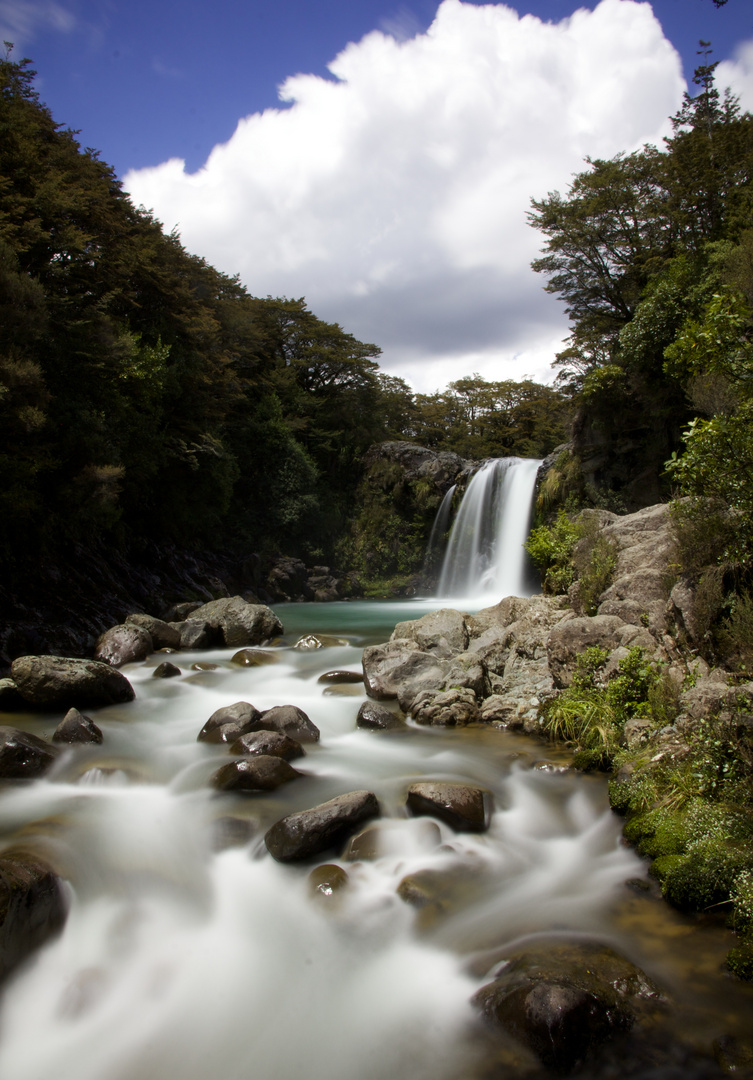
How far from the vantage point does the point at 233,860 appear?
16.8 feet

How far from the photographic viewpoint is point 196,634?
12.9 metres

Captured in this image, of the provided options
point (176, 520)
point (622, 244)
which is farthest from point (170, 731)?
point (622, 244)

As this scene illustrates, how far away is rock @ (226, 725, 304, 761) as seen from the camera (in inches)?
276

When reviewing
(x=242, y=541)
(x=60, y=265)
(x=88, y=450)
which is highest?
(x=60, y=265)

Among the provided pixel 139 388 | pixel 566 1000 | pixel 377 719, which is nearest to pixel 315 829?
pixel 566 1000

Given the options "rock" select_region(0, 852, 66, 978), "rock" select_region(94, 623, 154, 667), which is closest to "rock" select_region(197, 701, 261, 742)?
"rock" select_region(0, 852, 66, 978)

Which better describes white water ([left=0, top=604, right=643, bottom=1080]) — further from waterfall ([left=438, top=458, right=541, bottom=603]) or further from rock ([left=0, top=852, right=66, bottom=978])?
waterfall ([left=438, top=458, right=541, bottom=603])

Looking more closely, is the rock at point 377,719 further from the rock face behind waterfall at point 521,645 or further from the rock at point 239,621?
the rock at point 239,621

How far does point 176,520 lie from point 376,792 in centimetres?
1708

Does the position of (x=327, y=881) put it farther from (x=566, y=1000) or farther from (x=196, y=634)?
(x=196, y=634)

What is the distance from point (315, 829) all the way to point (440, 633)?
5.98 meters

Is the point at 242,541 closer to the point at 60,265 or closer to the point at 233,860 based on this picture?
the point at 60,265

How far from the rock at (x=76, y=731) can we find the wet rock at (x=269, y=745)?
1.81 metres

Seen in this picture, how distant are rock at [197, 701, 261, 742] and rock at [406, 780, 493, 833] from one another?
2818mm
